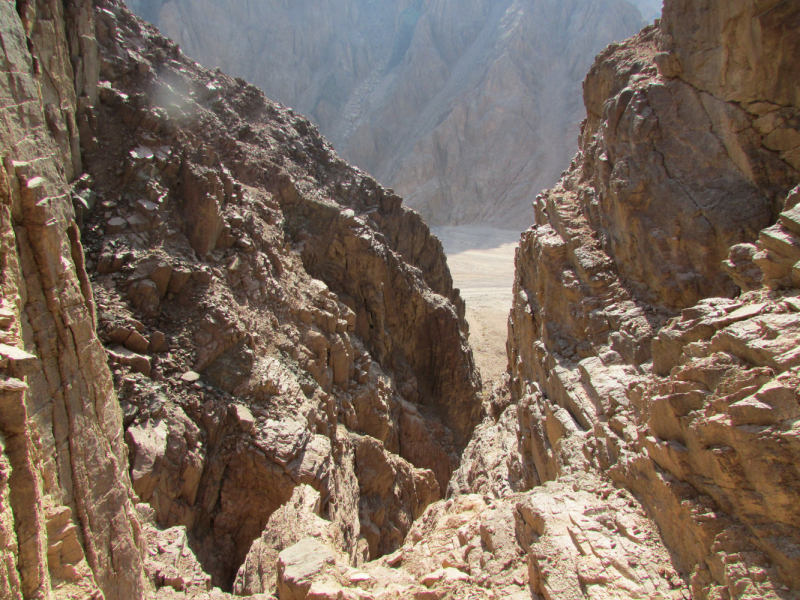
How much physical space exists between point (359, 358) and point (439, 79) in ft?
224

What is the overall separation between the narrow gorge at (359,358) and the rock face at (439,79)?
4679 centimetres

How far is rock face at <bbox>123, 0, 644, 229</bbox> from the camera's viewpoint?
59.2 m

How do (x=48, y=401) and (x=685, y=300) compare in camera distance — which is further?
(x=685, y=300)

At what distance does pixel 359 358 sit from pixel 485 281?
91.4ft

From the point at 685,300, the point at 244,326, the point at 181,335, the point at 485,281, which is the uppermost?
the point at 485,281

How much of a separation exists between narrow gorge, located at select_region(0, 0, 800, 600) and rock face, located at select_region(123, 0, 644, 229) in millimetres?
46795

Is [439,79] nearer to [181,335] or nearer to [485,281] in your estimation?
[485,281]

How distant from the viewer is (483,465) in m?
10.0

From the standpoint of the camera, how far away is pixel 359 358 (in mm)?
13562

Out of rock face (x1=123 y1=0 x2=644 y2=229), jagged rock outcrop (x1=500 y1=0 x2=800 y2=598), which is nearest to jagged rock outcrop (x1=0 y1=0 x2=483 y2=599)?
jagged rock outcrop (x1=500 y1=0 x2=800 y2=598)

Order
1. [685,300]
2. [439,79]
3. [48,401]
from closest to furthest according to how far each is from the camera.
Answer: [48,401] → [685,300] → [439,79]

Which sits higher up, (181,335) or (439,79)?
(439,79)

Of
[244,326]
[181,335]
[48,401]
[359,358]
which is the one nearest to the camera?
[48,401]

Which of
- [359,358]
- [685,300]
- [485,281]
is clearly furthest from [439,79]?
[685,300]
